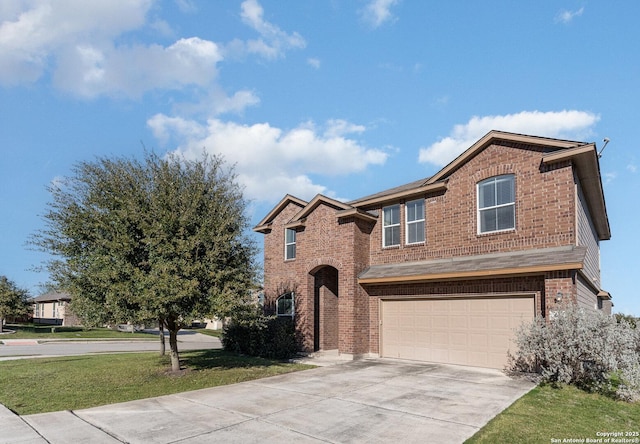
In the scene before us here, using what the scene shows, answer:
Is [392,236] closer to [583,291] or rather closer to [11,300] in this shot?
[583,291]

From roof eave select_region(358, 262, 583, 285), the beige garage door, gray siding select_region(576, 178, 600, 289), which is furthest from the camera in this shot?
gray siding select_region(576, 178, 600, 289)

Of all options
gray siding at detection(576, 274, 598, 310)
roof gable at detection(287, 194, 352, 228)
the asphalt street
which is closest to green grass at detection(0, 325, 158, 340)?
the asphalt street

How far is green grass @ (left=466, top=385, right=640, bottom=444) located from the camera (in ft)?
22.3

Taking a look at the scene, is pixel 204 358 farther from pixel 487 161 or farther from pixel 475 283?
pixel 487 161

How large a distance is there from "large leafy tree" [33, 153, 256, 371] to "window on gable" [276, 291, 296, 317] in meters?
5.94

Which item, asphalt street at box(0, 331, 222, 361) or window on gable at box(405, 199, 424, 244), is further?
asphalt street at box(0, 331, 222, 361)

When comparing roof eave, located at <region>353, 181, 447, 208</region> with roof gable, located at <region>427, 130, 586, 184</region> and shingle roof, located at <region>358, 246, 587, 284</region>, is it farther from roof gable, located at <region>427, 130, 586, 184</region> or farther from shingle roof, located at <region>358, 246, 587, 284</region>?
shingle roof, located at <region>358, 246, 587, 284</region>

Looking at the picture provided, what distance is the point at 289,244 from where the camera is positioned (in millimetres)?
19203

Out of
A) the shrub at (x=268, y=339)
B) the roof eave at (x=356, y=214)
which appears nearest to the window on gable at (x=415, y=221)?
the roof eave at (x=356, y=214)

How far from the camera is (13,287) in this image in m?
38.6

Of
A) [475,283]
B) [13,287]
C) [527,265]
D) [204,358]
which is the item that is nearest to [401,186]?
[475,283]

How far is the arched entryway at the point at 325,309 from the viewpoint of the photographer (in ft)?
59.0

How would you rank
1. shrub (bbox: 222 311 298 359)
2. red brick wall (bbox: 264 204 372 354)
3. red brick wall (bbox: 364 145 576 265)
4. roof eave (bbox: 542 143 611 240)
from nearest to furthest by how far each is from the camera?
roof eave (bbox: 542 143 611 240)
red brick wall (bbox: 364 145 576 265)
red brick wall (bbox: 264 204 372 354)
shrub (bbox: 222 311 298 359)

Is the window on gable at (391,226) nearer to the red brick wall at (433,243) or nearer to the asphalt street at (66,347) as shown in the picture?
the red brick wall at (433,243)
